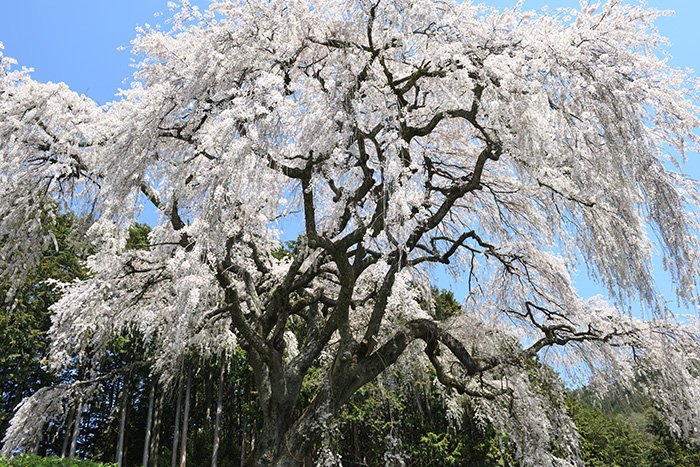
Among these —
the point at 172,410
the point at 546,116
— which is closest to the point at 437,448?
the point at 546,116

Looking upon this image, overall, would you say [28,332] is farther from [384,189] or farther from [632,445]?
[632,445]

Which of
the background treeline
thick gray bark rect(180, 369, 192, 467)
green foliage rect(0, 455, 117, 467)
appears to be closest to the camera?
green foliage rect(0, 455, 117, 467)

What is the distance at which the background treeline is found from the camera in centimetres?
1107

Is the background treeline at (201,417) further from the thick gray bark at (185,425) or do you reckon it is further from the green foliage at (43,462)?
the green foliage at (43,462)

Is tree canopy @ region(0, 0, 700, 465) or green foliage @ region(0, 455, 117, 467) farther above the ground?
tree canopy @ region(0, 0, 700, 465)

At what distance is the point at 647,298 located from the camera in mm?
3457

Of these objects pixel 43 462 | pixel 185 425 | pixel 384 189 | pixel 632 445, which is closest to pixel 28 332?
pixel 185 425

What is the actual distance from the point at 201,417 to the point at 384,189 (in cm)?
1747

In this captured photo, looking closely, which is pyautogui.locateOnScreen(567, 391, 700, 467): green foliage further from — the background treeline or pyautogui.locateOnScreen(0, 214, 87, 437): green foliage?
pyautogui.locateOnScreen(0, 214, 87, 437): green foliage

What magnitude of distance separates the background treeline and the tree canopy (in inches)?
104

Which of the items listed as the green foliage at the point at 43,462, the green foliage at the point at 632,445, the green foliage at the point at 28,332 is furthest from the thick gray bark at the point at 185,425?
the green foliage at the point at 632,445

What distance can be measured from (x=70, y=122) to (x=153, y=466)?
1300 cm

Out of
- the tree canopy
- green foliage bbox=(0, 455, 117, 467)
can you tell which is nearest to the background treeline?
the tree canopy

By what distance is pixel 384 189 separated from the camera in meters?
3.59
